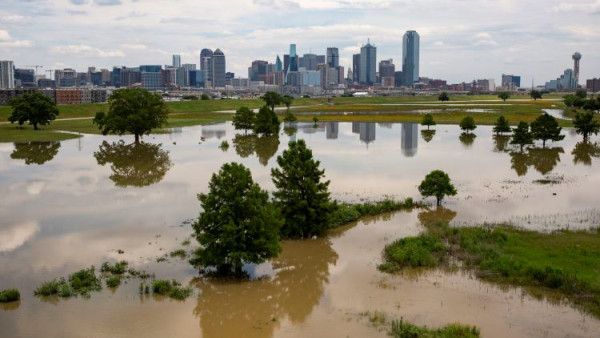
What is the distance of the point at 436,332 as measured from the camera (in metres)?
17.9

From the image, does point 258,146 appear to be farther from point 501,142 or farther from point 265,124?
point 501,142

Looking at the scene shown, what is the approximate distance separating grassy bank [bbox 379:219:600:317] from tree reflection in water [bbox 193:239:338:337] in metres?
3.37

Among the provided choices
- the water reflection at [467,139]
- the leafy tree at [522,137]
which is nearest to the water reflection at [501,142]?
the leafy tree at [522,137]

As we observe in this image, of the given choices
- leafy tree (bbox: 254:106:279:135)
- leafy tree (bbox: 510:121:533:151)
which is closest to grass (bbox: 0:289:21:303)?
leafy tree (bbox: 510:121:533:151)

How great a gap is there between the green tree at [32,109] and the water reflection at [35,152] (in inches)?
516

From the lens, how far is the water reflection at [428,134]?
244ft

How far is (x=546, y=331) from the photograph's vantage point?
18188mm

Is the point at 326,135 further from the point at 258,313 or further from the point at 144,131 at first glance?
the point at 258,313

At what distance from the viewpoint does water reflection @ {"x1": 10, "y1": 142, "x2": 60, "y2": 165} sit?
5559 cm

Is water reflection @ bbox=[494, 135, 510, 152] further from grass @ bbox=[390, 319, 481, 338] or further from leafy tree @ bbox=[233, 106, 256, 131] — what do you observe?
grass @ bbox=[390, 319, 481, 338]

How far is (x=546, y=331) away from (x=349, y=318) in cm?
648

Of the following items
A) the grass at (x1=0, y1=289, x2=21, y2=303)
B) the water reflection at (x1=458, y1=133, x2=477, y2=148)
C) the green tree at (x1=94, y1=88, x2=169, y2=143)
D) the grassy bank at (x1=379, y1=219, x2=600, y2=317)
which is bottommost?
the grass at (x1=0, y1=289, x2=21, y2=303)

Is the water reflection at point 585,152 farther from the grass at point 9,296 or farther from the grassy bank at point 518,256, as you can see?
the grass at point 9,296

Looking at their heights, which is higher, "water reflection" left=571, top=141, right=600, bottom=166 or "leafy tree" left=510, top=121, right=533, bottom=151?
"leafy tree" left=510, top=121, right=533, bottom=151
